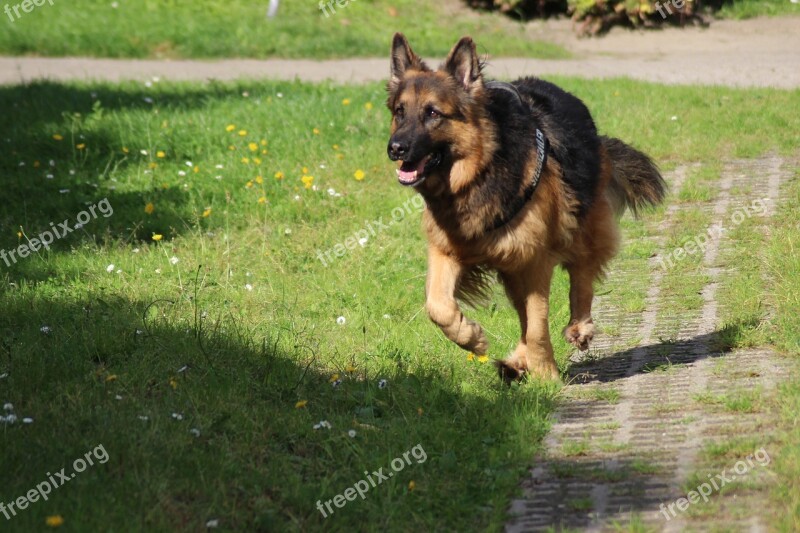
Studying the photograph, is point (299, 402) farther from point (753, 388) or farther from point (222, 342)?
point (753, 388)

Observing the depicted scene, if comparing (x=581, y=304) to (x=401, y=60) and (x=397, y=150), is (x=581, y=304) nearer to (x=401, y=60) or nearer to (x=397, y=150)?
(x=397, y=150)

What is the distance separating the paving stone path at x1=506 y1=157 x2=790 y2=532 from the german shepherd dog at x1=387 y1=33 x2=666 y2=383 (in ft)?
1.36

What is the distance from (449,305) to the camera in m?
5.81

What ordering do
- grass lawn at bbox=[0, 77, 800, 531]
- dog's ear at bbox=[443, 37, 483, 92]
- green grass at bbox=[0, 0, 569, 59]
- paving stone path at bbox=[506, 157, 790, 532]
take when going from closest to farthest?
paving stone path at bbox=[506, 157, 790, 532]
grass lawn at bbox=[0, 77, 800, 531]
dog's ear at bbox=[443, 37, 483, 92]
green grass at bbox=[0, 0, 569, 59]

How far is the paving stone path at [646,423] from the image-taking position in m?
4.34

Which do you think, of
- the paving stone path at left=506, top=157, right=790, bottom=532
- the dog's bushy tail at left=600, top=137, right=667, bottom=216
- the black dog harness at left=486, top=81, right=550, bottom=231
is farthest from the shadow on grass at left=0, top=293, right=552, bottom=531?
the dog's bushy tail at left=600, top=137, right=667, bottom=216

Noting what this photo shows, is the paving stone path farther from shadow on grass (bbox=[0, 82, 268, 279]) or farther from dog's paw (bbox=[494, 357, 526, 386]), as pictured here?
shadow on grass (bbox=[0, 82, 268, 279])

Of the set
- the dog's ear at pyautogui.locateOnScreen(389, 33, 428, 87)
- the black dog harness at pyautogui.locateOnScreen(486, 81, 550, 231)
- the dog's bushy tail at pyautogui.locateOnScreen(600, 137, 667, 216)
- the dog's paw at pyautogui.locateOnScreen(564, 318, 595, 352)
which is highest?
the dog's ear at pyautogui.locateOnScreen(389, 33, 428, 87)

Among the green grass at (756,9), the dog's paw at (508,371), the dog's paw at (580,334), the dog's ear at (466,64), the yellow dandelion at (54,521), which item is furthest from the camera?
the green grass at (756,9)

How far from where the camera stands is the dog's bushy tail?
7184 mm

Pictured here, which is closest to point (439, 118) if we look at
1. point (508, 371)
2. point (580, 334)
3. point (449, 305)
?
point (449, 305)

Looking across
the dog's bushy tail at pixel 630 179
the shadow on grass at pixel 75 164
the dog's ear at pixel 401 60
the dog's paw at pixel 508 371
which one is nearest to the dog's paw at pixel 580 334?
the dog's paw at pixel 508 371

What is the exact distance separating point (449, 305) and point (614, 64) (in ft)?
35.3

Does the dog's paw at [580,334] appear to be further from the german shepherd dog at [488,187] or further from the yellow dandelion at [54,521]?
the yellow dandelion at [54,521]
